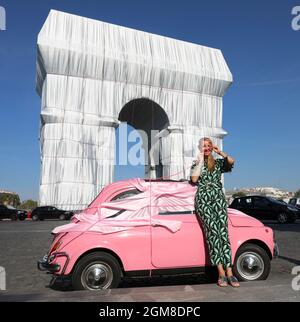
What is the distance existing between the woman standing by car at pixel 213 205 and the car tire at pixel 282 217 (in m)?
15.9

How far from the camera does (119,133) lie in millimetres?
34844

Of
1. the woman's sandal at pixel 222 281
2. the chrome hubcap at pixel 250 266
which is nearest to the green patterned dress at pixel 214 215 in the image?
the woman's sandal at pixel 222 281

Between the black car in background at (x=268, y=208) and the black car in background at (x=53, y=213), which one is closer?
the black car in background at (x=268, y=208)

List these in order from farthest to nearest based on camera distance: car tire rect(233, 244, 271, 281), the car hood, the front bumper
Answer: the car hood, car tire rect(233, 244, 271, 281), the front bumper

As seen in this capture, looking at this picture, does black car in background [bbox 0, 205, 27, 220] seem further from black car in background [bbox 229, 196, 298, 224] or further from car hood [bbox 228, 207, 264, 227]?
car hood [bbox 228, 207, 264, 227]

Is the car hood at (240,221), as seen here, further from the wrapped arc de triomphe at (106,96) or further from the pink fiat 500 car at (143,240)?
the wrapped arc de triomphe at (106,96)

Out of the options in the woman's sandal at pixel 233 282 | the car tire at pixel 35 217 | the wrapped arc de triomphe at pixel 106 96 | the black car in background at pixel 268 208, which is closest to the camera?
the woman's sandal at pixel 233 282

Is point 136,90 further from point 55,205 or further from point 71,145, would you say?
point 55,205

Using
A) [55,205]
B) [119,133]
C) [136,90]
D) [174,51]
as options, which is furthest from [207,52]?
[55,205]

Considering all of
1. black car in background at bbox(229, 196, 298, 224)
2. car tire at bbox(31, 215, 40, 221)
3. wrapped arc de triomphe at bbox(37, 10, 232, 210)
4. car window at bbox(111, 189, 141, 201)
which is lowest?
car tire at bbox(31, 215, 40, 221)

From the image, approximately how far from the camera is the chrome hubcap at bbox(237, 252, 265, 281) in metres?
5.81

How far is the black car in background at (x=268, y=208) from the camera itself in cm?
2056

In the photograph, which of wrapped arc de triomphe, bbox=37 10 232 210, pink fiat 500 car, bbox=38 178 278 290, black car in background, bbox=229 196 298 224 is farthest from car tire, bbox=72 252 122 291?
wrapped arc de triomphe, bbox=37 10 232 210

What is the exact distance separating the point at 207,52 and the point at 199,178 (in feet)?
108
